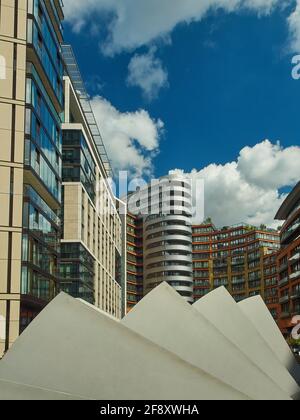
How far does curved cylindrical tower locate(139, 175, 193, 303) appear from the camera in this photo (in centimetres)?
14300

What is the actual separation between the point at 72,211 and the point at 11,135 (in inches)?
1052

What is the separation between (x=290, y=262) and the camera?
310 ft

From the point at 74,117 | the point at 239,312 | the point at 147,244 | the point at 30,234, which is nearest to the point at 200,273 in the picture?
the point at 147,244

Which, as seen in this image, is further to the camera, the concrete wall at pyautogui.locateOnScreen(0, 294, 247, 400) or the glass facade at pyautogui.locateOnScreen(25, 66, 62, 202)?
the glass facade at pyautogui.locateOnScreen(25, 66, 62, 202)

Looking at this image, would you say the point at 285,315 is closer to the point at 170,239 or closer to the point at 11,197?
the point at 170,239

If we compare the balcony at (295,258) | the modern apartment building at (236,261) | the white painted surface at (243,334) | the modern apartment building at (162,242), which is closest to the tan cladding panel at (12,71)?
the white painted surface at (243,334)

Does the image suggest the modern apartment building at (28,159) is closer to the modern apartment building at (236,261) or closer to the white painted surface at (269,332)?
the white painted surface at (269,332)

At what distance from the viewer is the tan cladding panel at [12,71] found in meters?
42.7

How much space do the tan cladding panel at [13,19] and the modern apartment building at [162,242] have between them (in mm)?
102223

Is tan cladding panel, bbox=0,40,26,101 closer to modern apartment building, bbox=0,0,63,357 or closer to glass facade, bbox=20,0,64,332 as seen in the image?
modern apartment building, bbox=0,0,63,357

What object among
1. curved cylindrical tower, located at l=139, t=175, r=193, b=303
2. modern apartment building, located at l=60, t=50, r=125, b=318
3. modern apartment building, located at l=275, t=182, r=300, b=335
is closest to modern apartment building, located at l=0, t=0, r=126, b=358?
modern apartment building, located at l=60, t=50, r=125, b=318

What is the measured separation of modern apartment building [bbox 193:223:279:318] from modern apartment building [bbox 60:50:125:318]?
67.4 meters

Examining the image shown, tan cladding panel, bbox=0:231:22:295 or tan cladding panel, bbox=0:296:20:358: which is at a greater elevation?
tan cladding panel, bbox=0:231:22:295
